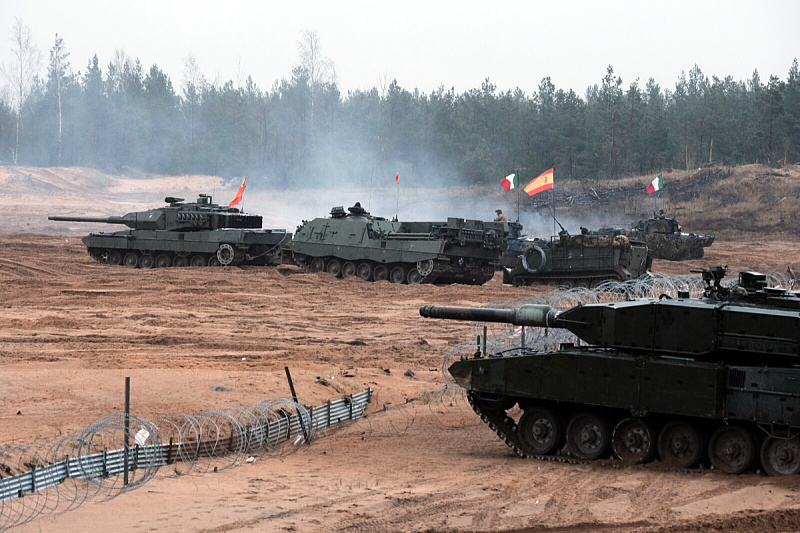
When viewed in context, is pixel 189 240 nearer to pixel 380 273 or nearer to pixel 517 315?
pixel 380 273

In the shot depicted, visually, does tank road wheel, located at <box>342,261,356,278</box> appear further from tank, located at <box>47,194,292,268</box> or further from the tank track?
the tank track

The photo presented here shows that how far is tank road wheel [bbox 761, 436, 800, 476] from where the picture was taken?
34.1 feet

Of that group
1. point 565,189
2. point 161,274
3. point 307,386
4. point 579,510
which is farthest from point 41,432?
point 565,189

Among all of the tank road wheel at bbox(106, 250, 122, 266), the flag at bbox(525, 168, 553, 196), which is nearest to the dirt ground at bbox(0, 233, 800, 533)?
the tank road wheel at bbox(106, 250, 122, 266)

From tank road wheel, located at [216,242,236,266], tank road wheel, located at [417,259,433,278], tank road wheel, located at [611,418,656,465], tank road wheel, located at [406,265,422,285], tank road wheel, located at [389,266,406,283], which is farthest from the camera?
tank road wheel, located at [216,242,236,266]

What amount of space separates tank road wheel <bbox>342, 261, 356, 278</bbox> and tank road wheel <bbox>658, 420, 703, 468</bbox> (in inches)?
866

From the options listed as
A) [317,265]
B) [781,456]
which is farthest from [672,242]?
[781,456]

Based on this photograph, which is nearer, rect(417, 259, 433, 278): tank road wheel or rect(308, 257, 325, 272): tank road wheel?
rect(417, 259, 433, 278): tank road wheel

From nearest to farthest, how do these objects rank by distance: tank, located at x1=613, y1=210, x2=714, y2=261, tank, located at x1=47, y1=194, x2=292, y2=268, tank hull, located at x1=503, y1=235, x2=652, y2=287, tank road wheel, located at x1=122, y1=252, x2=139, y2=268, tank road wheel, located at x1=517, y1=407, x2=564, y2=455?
tank road wheel, located at x1=517, y1=407, x2=564, y2=455
tank hull, located at x1=503, y1=235, x2=652, y2=287
tank, located at x1=47, y1=194, x2=292, y2=268
tank road wheel, located at x1=122, y1=252, x2=139, y2=268
tank, located at x1=613, y1=210, x2=714, y2=261

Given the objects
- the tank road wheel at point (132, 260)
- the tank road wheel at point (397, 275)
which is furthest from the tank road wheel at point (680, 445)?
the tank road wheel at point (132, 260)

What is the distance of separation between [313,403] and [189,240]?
821 inches

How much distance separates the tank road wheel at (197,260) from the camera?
34.8 m

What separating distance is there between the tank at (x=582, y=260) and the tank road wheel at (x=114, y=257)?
14.8m

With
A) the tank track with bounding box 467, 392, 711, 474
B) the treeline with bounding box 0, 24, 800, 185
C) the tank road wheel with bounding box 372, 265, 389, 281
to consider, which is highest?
the treeline with bounding box 0, 24, 800, 185
